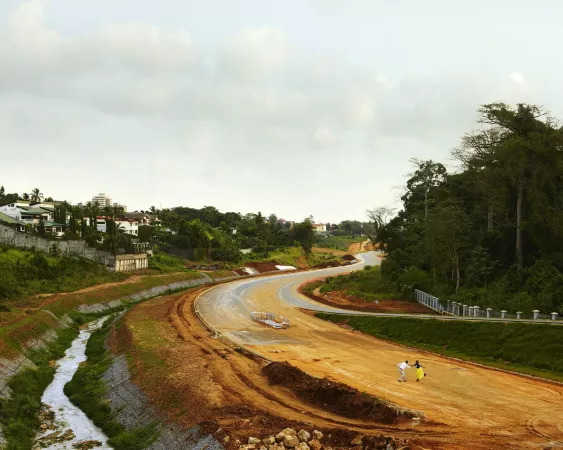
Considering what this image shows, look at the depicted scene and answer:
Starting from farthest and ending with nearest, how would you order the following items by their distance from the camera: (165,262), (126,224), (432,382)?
1. (126,224)
2. (165,262)
3. (432,382)

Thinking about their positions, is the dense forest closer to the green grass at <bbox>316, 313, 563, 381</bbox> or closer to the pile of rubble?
the green grass at <bbox>316, 313, 563, 381</bbox>

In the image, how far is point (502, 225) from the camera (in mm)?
50719

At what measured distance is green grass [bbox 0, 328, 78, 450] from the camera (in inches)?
911

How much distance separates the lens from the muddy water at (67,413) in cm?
2427

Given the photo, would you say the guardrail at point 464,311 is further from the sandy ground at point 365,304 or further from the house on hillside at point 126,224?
the house on hillside at point 126,224

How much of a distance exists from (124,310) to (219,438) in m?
43.2

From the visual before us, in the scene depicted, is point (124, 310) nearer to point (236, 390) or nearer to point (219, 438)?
point (236, 390)

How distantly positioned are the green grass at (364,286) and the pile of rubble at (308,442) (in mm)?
42383

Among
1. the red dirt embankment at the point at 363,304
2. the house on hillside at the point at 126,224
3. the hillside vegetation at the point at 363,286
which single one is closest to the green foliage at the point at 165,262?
the hillside vegetation at the point at 363,286

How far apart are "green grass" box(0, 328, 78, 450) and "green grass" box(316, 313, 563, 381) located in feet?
88.5

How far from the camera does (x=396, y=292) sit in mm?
62250

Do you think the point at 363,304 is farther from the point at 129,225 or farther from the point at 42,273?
the point at 129,225

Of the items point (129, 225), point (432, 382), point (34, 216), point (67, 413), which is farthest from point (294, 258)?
point (67, 413)

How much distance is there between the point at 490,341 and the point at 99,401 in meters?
26.8
